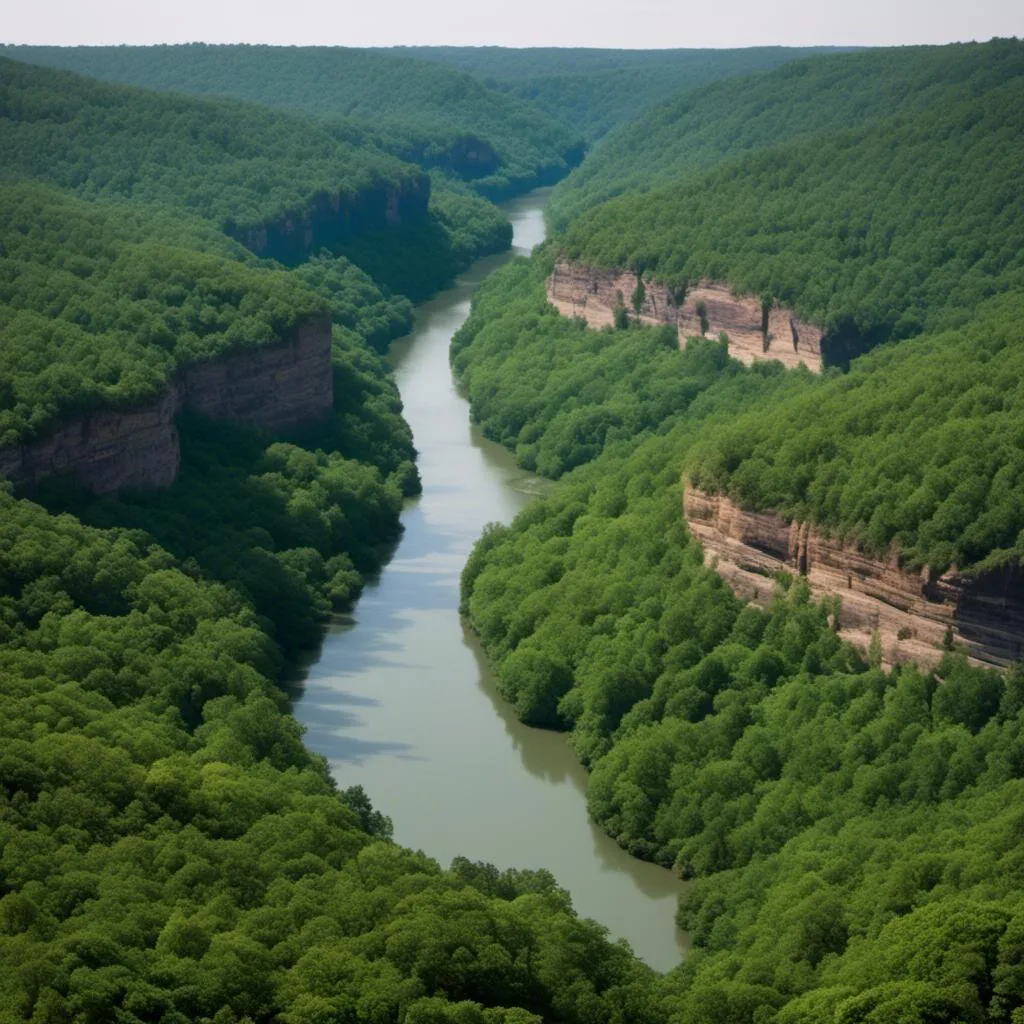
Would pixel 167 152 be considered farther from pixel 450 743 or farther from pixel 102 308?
pixel 450 743

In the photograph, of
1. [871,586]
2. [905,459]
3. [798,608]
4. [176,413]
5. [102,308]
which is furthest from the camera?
[102,308]

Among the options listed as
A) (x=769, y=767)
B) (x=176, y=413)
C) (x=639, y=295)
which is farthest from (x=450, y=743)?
(x=639, y=295)

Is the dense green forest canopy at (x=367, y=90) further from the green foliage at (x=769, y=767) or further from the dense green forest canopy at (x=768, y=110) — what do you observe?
the green foliage at (x=769, y=767)

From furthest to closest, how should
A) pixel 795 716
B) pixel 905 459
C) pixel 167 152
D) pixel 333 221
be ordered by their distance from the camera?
pixel 333 221
pixel 167 152
pixel 905 459
pixel 795 716

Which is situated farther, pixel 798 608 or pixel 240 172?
pixel 240 172

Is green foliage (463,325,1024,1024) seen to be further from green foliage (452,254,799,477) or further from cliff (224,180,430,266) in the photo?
cliff (224,180,430,266)

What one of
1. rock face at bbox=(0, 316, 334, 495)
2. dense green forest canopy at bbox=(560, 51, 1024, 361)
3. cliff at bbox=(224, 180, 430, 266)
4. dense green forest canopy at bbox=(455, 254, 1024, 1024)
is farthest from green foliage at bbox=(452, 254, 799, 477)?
cliff at bbox=(224, 180, 430, 266)

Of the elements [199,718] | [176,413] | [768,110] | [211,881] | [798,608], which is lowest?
[199,718]

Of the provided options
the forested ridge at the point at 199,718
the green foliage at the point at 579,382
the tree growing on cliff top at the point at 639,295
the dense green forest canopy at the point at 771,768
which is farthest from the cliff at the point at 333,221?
the dense green forest canopy at the point at 771,768
